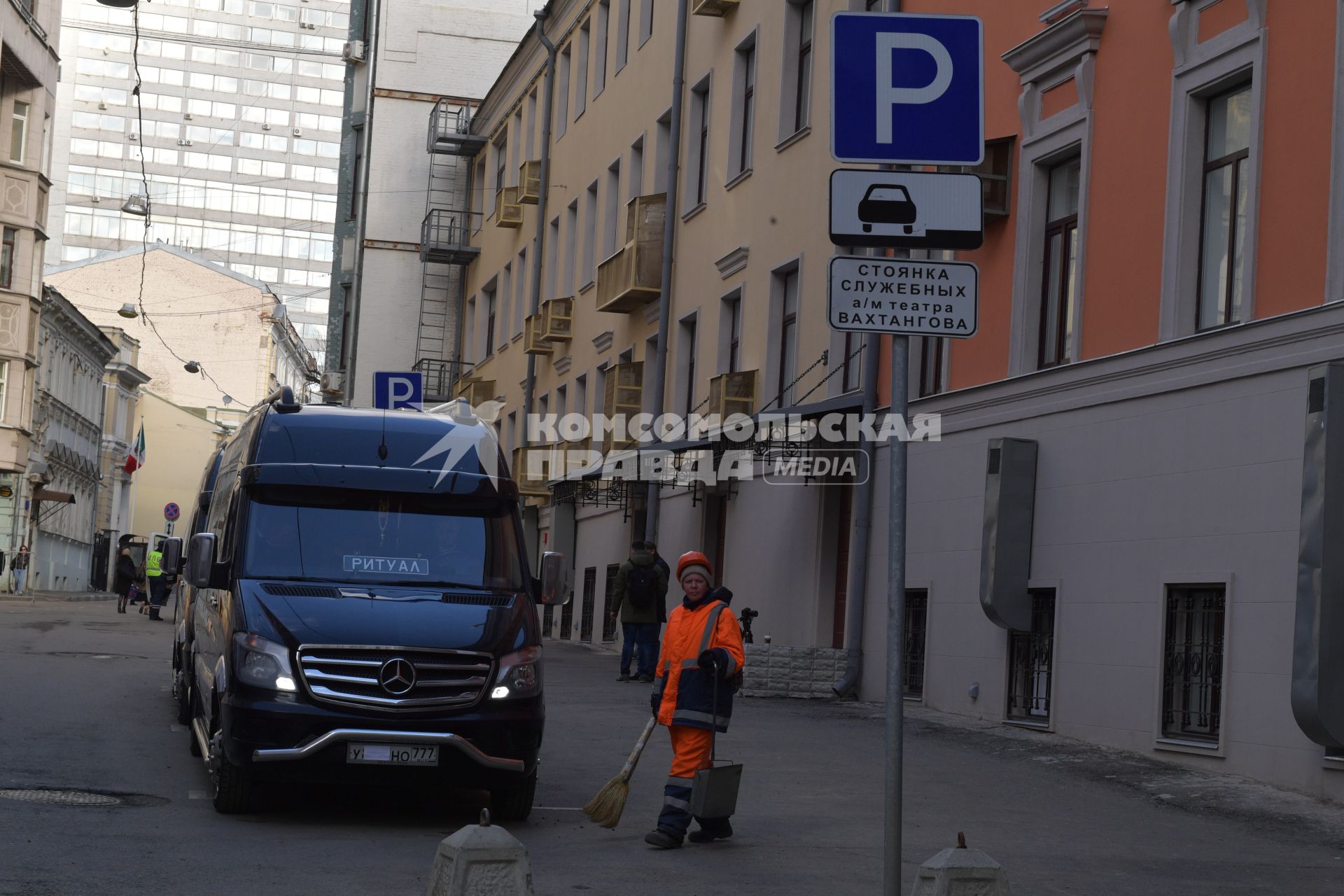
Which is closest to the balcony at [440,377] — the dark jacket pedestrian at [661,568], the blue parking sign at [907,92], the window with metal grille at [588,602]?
the window with metal grille at [588,602]

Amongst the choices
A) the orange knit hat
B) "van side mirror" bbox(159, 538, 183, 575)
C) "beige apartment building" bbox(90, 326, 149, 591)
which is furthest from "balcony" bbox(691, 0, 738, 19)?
"beige apartment building" bbox(90, 326, 149, 591)

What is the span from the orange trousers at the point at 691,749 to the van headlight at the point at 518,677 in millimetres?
951

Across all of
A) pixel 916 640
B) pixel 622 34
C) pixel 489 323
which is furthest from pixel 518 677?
pixel 489 323

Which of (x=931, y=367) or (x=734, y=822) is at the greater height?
(x=931, y=367)

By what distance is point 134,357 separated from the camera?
77.8 meters

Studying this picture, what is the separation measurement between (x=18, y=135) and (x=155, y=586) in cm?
2055

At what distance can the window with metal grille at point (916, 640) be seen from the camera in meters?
18.7

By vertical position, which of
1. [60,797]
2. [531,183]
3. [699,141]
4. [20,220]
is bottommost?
[60,797]

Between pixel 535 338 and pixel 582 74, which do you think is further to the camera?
pixel 535 338

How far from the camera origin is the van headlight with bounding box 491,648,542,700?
10203 millimetres

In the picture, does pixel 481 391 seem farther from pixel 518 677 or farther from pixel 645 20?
pixel 518 677

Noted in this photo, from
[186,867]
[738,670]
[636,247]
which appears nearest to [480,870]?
[186,867]

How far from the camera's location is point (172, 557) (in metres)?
14.6

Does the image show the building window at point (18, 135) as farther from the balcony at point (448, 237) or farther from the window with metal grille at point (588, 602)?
the window with metal grille at point (588, 602)
